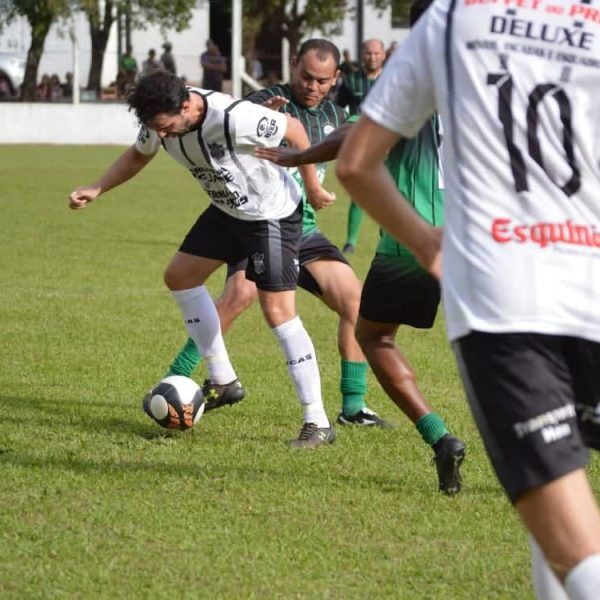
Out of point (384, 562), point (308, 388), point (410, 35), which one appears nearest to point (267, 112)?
point (308, 388)

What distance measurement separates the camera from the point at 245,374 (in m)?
8.75

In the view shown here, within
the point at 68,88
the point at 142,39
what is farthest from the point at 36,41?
the point at 142,39

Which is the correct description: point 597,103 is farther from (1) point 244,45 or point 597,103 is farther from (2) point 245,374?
(1) point 244,45

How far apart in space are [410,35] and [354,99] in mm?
12151

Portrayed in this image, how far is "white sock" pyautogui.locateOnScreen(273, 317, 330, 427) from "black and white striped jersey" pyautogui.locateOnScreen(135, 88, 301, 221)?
0.56m

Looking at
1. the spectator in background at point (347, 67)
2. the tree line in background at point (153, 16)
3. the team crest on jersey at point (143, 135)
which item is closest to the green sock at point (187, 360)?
the team crest on jersey at point (143, 135)

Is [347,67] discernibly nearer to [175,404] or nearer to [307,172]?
[307,172]

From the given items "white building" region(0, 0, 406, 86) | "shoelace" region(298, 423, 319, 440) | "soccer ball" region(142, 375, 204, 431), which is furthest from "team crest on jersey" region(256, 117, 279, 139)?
"white building" region(0, 0, 406, 86)

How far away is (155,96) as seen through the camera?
20.9 feet

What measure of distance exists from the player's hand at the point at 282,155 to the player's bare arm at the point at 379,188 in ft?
3.70

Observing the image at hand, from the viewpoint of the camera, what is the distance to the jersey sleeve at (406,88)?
3.08 m

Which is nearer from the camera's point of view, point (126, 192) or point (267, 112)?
point (267, 112)

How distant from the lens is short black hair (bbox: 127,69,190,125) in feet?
20.9

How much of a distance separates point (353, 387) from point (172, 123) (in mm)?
1793
